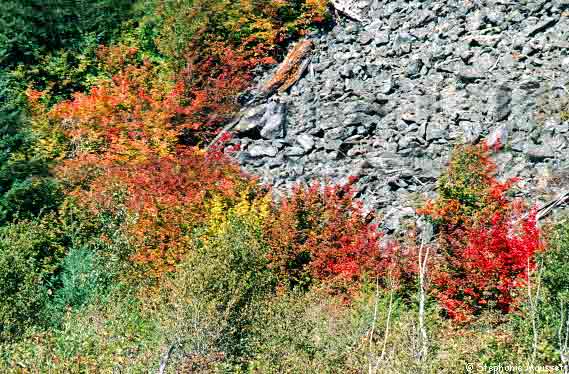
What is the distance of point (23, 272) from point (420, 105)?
16.6 m

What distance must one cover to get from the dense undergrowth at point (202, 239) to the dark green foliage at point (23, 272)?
0.06 meters

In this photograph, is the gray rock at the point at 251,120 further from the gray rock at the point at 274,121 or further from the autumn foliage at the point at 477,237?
the autumn foliage at the point at 477,237

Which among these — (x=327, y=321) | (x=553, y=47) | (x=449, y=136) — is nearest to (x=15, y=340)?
(x=327, y=321)

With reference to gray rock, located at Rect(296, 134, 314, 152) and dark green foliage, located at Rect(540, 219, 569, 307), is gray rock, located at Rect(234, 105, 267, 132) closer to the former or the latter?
gray rock, located at Rect(296, 134, 314, 152)

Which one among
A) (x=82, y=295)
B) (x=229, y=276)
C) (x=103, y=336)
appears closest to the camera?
(x=103, y=336)

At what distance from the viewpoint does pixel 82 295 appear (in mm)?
24375

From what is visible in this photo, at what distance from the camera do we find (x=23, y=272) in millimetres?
22547

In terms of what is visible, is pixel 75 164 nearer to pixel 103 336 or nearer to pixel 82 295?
pixel 82 295

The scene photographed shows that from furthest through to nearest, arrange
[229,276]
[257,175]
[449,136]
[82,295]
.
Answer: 1. [257,175]
2. [449,136]
3. [82,295]
4. [229,276]

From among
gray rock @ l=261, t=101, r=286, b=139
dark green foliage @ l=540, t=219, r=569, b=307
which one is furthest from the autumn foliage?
gray rock @ l=261, t=101, r=286, b=139

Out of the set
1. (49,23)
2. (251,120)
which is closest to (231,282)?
(251,120)

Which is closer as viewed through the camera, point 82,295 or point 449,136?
point 82,295

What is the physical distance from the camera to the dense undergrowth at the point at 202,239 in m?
16.3

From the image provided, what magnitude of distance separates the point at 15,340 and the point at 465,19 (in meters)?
24.0
